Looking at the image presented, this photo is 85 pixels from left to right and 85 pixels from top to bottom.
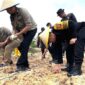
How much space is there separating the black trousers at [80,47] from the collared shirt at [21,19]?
5.30 ft

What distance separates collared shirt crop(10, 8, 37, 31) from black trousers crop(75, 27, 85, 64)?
1614 millimetres

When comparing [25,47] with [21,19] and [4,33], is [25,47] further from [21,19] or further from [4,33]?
[4,33]

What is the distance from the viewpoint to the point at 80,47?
9.25m

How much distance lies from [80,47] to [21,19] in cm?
201

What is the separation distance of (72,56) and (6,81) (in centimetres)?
177

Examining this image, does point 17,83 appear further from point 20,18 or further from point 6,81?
point 20,18

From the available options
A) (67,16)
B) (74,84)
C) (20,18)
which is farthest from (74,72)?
(67,16)

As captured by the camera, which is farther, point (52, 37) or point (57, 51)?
point (57, 51)

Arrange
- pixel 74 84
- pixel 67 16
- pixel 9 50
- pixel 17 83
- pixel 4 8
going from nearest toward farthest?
pixel 74 84
pixel 17 83
pixel 4 8
pixel 9 50
pixel 67 16

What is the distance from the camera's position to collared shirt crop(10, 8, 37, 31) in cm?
1030

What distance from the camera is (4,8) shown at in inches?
398

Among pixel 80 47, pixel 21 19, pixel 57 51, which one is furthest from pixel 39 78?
pixel 21 19

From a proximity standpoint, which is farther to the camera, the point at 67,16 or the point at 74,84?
the point at 67,16

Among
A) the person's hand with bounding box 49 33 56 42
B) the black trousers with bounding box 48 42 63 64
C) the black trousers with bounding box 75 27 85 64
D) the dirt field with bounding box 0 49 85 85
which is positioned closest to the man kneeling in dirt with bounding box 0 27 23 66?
the dirt field with bounding box 0 49 85 85
